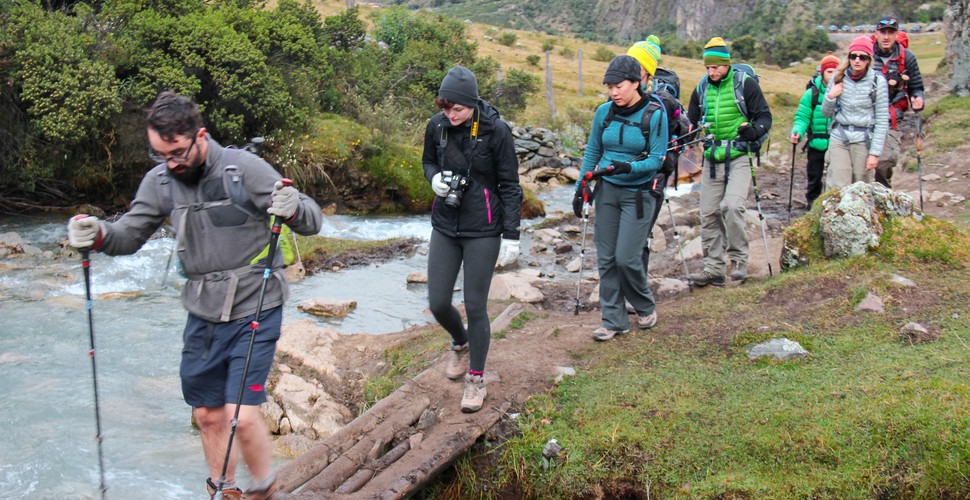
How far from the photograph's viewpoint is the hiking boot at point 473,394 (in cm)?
594

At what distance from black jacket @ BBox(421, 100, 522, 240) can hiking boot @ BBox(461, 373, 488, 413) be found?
1126 mm

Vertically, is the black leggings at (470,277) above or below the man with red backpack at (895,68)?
below

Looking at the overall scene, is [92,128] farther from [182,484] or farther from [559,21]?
[559,21]

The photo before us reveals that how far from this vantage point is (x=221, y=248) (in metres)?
4.45

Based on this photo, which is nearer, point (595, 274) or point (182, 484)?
point (182, 484)

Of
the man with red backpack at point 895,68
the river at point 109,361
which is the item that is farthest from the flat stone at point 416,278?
the man with red backpack at point 895,68

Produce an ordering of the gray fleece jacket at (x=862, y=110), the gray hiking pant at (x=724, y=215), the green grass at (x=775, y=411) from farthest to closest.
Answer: the gray fleece jacket at (x=862, y=110) → the gray hiking pant at (x=724, y=215) → the green grass at (x=775, y=411)

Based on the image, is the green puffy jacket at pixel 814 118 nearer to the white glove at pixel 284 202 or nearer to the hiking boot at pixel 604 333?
the hiking boot at pixel 604 333

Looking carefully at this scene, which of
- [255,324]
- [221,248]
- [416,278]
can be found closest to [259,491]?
[255,324]

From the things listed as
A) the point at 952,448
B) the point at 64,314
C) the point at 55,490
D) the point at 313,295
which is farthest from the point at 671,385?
the point at 64,314

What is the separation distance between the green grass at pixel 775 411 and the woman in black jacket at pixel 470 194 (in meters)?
0.98

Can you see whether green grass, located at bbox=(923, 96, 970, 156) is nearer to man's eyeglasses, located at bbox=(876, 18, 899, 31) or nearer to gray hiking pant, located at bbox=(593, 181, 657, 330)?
man's eyeglasses, located at bbox=(876, 18, 899, 31)

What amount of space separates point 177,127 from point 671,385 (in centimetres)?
394

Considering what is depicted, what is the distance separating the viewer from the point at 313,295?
40.1 ft
